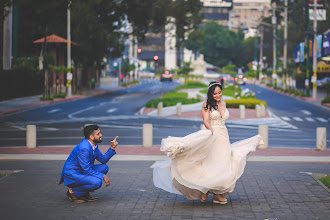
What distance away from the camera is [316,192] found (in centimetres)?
1081

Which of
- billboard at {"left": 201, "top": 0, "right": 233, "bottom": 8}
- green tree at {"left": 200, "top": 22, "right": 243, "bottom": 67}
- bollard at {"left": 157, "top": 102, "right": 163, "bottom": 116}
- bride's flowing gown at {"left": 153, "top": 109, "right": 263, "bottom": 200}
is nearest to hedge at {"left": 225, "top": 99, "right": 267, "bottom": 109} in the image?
bollard at {"left": 157, "top": 102, "right": 163, "bottom": 116}

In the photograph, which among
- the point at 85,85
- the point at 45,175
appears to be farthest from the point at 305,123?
the point at 85,85

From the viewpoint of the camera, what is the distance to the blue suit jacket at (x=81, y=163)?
9578 millimetres

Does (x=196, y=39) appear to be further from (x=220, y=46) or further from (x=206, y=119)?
(x=220, y=46)

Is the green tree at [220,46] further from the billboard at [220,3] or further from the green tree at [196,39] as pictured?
the billboard at [220,3]

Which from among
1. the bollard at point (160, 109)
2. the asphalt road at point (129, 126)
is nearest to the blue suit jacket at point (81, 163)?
the asphalt road at point (129, 126)

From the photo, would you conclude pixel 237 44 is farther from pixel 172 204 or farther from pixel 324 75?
pixel 172 204

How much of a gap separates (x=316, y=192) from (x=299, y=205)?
51.1 inches

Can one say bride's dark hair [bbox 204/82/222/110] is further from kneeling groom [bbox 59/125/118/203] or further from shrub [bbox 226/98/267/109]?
shrub [bbox 226/98/267/109]

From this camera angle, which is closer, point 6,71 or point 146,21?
point 6,71

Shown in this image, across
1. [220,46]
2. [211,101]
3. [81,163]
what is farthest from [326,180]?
[220,46]

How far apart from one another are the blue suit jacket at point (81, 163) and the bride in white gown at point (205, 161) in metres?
1.00

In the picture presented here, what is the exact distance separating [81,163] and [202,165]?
183 centimetres

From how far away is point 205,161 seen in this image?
30.9 ft
